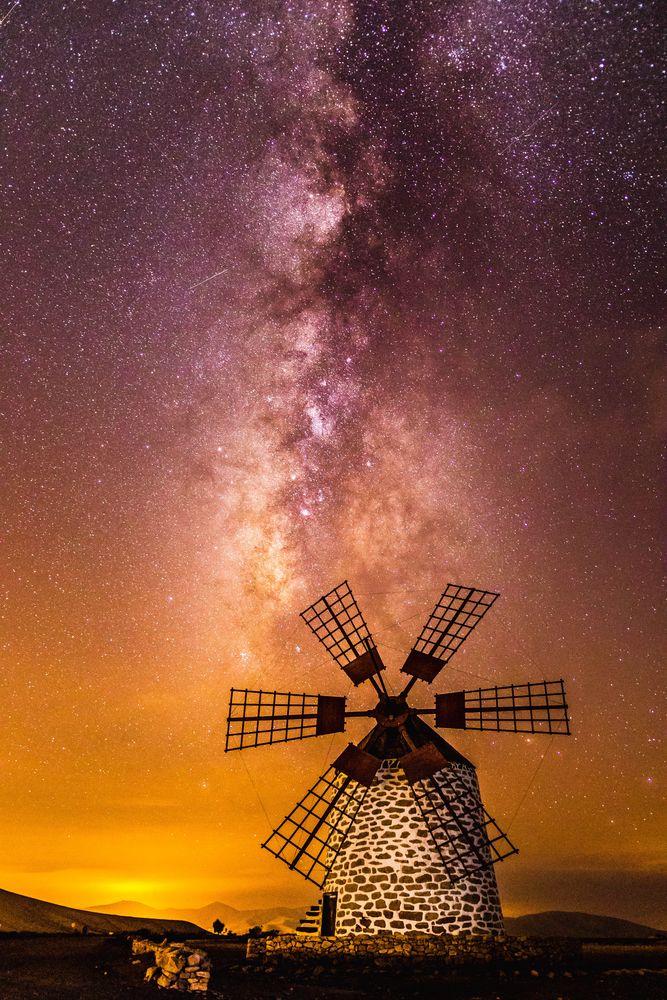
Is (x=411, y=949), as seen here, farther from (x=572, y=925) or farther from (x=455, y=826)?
(x=572, y=925)

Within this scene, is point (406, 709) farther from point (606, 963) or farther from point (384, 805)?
point (606, 963)

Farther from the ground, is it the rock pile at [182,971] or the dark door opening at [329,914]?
the dark door opening at [329,914]

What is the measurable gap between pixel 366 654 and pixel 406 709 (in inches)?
108

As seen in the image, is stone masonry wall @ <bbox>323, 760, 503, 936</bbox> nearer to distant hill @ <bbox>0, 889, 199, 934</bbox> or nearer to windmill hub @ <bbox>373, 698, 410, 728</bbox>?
windmill hub @ <bbox>373, 698, 410, 728</bbox>

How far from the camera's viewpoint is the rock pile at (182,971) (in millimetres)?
16359

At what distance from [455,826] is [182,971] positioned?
946 cm

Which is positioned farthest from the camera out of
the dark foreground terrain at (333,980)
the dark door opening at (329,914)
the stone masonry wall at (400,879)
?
the dark door opening at (329,914)

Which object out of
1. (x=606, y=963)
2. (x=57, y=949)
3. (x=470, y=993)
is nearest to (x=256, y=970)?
(x=470, y=993)

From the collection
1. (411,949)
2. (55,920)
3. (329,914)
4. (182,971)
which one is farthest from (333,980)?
(55,920)

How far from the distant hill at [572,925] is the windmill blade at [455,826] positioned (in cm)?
11615

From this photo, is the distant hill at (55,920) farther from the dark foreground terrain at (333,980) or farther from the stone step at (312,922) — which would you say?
the dark foreground terrain at (333,980)

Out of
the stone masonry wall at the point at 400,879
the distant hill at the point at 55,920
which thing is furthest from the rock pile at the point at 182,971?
the distant hill at the point at 55,920

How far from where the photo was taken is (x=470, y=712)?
2609 centimetres

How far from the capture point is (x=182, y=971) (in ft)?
54.5
